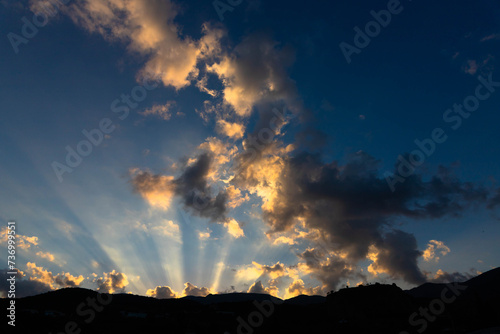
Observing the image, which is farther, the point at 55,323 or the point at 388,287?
the point at 388,287

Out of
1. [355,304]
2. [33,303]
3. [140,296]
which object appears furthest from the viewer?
[140,296]

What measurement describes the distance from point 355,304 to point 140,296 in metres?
115

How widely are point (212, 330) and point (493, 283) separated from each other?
551 feet

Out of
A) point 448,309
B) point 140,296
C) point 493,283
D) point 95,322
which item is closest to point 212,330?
point 95,322

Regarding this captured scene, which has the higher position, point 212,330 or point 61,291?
point 61,291

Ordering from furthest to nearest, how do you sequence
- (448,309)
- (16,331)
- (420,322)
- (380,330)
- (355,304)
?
(355,304), (448,309), (420,322), (380,330), (16,331)

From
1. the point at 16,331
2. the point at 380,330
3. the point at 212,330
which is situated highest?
the point at 16,331

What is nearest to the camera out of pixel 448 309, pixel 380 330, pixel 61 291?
pixel 380 330

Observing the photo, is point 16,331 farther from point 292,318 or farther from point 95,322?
point 292,318

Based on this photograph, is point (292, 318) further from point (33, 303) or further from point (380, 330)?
point (33, 303)

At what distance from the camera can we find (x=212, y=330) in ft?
176

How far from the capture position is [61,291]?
365ft

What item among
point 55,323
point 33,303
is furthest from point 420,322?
point 33,303

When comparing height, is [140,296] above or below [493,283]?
above
